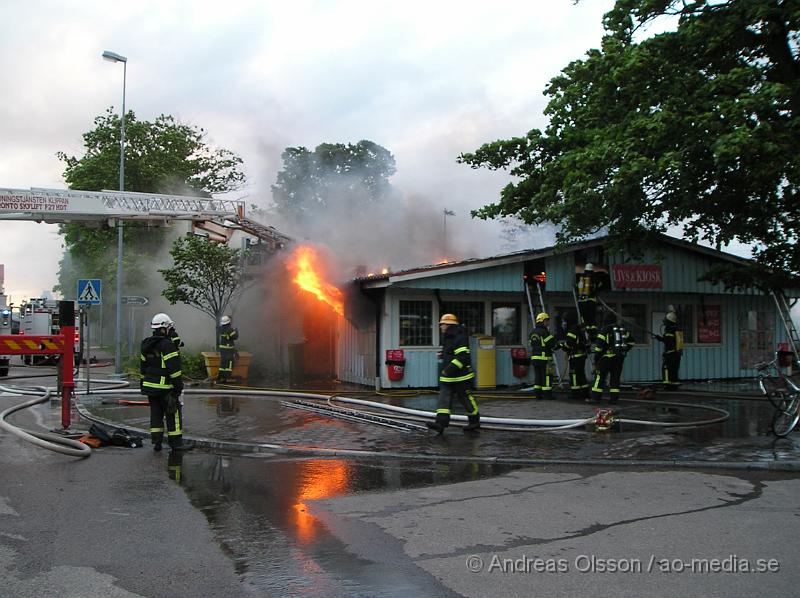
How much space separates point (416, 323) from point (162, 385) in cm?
767

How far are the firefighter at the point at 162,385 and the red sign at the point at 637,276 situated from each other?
11116mm

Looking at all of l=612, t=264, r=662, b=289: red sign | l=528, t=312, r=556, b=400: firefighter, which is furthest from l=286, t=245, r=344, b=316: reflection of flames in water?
l=612, t=264, r=662, b=289: red sign

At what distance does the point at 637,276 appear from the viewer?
53.3 feet

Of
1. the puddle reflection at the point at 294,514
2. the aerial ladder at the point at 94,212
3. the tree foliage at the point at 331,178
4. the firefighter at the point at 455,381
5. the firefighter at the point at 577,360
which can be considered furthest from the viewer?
the tree foliage at the point at 331,178

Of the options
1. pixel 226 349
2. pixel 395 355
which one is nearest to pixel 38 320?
pixel 226 349

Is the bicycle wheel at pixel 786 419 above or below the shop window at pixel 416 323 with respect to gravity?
below

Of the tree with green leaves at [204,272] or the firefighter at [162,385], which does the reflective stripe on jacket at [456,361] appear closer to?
the firefighter at [162,385]

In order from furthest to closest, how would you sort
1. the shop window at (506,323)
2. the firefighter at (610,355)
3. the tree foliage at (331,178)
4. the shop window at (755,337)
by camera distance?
the tree foliage at (331,178)
the shop window at (755,337)
the shop window at (506,323)
the firefighter at (610,355)

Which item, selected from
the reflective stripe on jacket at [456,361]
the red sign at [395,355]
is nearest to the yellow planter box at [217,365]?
the red sign at [395,355]

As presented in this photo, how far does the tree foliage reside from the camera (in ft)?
73.4

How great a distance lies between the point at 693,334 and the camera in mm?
17562

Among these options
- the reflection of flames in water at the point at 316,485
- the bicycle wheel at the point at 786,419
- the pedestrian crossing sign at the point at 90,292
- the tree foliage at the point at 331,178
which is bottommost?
the reflection of flames in water at the point at 316,485

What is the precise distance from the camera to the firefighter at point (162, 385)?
8414 mm

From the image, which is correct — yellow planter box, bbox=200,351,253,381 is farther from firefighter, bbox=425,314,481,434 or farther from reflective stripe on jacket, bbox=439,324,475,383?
reflective stripe on jacket, bbox=439,324,475,383
